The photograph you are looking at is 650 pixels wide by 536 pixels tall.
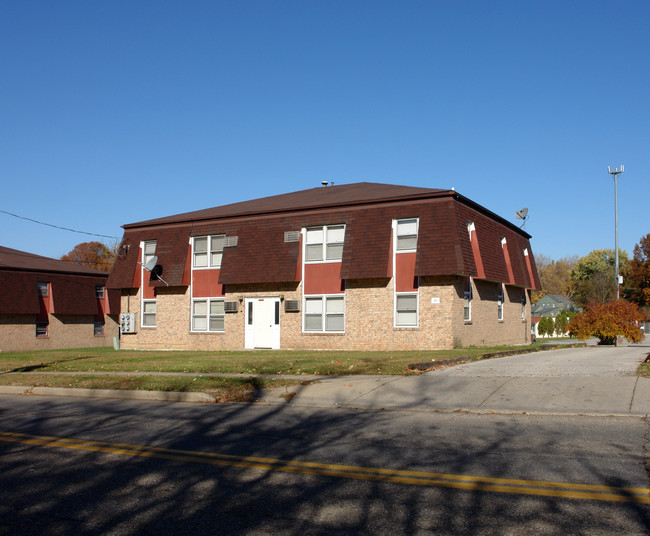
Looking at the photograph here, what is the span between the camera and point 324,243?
26.8m

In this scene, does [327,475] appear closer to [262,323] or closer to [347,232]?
[347,232]

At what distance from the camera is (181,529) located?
16.3ft

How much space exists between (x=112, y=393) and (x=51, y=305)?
3446cm

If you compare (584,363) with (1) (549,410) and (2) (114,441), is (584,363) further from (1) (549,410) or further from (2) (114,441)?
(2) (114,441)

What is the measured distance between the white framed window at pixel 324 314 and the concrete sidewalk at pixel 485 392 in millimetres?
11586

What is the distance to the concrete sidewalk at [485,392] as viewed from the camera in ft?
33.9

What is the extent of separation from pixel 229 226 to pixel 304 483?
934 inches

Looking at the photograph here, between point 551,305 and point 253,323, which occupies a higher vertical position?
point 551,305

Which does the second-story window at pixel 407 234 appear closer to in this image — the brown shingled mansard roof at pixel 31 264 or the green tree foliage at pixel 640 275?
the brown shingled mansard roof at pixel 31 264

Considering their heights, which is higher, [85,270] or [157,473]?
[85,270]

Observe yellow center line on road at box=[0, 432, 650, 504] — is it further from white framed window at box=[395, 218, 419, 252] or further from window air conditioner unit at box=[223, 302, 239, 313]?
window air conditioner unit at box=[223, 302, 239, 313]

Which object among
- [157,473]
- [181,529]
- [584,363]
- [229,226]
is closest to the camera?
[181,529]

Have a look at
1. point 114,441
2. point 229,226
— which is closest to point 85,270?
point 229,226

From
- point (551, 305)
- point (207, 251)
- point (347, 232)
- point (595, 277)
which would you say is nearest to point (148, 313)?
point (207, 251)
